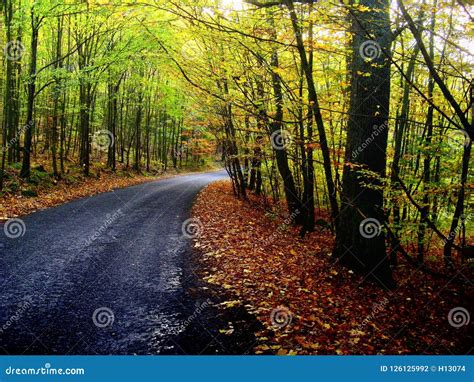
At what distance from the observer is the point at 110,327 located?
4.45 m

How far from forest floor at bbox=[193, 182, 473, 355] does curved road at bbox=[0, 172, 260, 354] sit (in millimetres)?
599

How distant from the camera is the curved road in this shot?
13.6 ft

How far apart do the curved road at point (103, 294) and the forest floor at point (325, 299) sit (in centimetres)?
60

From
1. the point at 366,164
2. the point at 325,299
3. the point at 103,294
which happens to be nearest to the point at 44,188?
the point at 103,294

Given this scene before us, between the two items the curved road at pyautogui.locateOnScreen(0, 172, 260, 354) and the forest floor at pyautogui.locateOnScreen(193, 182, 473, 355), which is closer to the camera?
the curved road at pyautogui.locateOnScreen(0, 172, 260, 354)

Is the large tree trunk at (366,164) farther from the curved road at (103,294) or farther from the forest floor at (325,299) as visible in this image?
the curved road at (103,294)

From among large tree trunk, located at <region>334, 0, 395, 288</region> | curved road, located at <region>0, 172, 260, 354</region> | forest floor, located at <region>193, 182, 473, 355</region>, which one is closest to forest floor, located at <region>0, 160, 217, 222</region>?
curved road, located at <region>0, 172, 260, 354</region>

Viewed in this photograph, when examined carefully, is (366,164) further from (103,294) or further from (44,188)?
(44,188)

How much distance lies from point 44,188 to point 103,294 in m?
11.6

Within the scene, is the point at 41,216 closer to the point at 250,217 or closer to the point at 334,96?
the point at 250,217

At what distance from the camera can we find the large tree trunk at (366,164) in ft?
19.9

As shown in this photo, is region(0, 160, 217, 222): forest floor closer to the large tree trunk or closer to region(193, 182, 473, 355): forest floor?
region(193, 182, 473, 355): forest floor

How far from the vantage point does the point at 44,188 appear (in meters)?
14.8

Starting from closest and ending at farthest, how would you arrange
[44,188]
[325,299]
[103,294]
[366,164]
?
[103,294]
[325,299]
[366,164]
[44,188]
